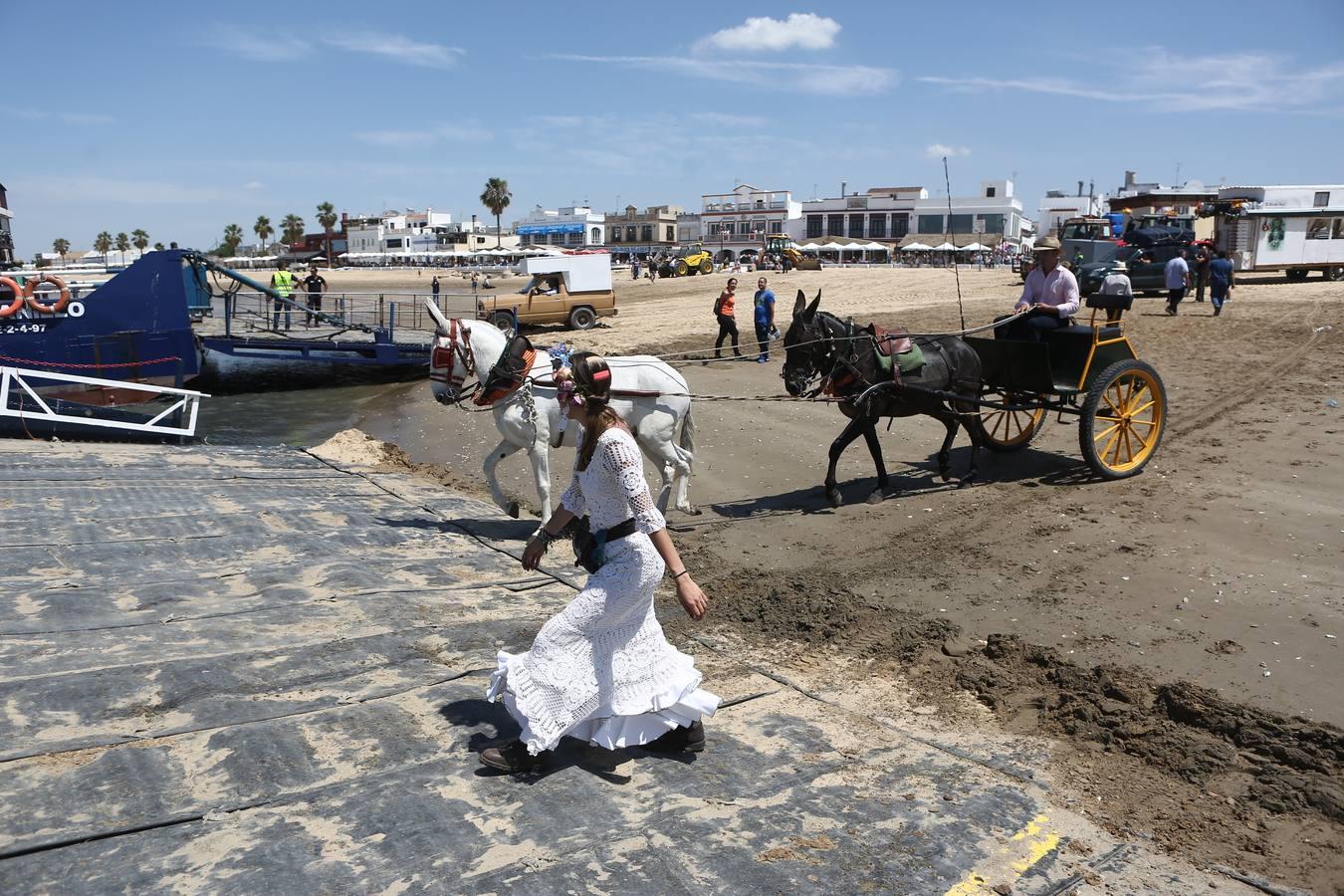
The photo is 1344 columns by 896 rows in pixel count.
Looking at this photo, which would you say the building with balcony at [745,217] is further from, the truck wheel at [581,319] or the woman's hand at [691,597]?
the woman's hand at [691,597]

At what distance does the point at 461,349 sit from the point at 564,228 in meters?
117

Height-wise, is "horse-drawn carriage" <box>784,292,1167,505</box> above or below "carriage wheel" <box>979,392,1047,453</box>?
above

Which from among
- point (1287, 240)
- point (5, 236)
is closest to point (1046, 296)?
point (1287, 240)

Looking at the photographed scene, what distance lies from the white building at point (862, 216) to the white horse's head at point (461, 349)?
278 ft

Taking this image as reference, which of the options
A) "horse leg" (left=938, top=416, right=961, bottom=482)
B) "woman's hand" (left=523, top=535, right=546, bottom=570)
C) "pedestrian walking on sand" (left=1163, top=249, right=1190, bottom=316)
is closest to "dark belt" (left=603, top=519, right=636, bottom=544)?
"woman's hand" (left=523, top=535, right=546, bottom=570)

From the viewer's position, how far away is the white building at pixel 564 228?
11950 centimetres

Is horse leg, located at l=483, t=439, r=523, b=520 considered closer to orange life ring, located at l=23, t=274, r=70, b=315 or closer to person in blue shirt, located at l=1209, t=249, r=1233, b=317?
orange life ring, located at l=23, t=274, r=70, b=315

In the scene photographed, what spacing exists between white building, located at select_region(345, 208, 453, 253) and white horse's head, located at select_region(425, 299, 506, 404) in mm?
122465

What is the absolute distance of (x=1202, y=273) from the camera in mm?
25844

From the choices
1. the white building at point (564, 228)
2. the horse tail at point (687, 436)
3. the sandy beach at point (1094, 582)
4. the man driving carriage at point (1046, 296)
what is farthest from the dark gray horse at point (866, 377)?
the white building at point (564, 228)

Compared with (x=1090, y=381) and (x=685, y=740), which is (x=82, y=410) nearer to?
(x=685, y=740)

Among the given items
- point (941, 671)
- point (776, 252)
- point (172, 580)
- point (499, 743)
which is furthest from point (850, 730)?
point (776, 252)

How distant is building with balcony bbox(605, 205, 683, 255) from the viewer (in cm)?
10731

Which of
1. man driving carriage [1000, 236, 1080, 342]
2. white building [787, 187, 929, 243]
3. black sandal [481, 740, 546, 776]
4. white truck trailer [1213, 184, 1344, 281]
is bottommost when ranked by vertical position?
black sandal [481, 740, 546, 776]
